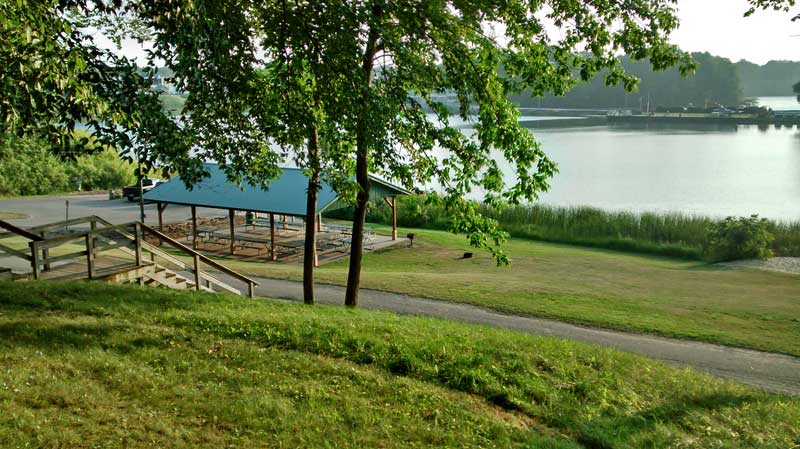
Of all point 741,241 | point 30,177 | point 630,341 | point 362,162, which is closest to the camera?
point 362,162

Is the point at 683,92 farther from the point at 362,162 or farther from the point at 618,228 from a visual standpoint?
the point at 362,162

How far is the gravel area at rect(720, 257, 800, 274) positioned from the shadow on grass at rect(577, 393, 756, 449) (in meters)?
21.5

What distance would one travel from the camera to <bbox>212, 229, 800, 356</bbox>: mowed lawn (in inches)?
677

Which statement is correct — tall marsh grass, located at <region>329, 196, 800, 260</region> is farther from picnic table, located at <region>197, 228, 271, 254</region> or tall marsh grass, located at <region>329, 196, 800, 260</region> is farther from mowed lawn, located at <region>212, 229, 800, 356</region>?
picnic table, located at <region>197, 228, 271, 254</region>

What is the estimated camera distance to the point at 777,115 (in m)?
132

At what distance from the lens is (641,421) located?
7828 millimetres

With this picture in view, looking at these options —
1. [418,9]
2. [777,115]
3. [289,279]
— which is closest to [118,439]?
[418,9]

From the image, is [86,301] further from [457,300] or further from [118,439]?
[457,300]

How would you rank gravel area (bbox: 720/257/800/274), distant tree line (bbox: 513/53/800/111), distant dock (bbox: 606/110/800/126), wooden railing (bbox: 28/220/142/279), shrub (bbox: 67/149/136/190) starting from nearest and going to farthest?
wooden railing (bbox: 28/220/142/279) < gravel area (bbox: 720/257/800/274) < shrub (bbox: 67/149/136/190) < distant dock (bbox: 606/110/800/126) < distant tree line (bbox: 513/53/800/111)

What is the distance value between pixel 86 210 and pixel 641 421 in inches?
1618

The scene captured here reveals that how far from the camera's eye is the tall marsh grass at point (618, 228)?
1316 inches

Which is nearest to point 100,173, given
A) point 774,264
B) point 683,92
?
point 774,264

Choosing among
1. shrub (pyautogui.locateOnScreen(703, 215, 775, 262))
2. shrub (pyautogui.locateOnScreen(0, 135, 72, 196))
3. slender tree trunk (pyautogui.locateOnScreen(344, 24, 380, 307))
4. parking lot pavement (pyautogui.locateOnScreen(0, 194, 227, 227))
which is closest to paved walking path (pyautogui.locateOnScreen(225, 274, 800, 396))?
slender tree trunk (pyautogui.locateOnScreen(344, 24, 380, 307))

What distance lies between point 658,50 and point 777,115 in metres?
139
